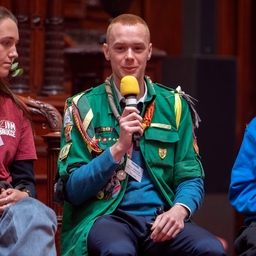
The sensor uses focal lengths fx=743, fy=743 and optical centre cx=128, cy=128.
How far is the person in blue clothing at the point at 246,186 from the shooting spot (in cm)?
280

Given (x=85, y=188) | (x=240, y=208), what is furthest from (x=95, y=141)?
(x=240, y=208)

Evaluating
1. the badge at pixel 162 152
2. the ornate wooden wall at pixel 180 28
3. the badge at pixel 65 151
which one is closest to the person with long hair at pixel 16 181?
the badge at pixel 65 151

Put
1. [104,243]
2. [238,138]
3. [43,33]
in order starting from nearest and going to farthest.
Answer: [104,243] → [43,33] → [238,138]

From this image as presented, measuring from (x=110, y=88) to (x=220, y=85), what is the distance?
228 cm

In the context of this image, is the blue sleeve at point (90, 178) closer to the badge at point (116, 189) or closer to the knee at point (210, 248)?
the badge at point (116, 189)

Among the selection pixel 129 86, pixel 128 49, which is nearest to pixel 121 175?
pixel 129 86

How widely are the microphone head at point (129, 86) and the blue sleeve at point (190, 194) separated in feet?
1.42

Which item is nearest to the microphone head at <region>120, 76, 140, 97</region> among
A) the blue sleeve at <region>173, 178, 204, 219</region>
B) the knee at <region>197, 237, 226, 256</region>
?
the blue sleeve at <region>173, 178, 204, 219</region>

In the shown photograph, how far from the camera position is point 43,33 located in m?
4.43

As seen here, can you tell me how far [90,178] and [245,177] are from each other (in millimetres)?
635

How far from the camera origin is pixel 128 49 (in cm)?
283

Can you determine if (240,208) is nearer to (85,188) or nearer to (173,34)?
(85,188)

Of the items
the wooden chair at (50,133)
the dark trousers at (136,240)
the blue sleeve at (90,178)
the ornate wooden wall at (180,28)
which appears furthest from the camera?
the ornate wooden wall at (180,28)

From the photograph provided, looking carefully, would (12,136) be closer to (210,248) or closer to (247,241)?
(210,248)
